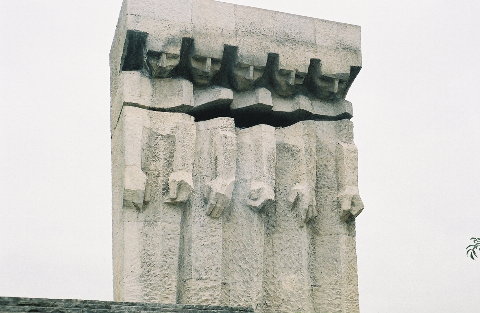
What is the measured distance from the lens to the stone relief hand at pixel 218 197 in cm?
757

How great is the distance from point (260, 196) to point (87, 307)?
9.32 ft

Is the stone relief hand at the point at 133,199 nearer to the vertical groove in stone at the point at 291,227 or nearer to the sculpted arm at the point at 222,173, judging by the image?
the sculpted arm at the point at 222,173

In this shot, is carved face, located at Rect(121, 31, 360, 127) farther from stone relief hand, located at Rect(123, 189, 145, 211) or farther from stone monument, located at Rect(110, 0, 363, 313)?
stone relief hand, located at Rect(123, 189, 145, 211)

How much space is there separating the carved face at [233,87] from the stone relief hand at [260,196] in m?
0.98

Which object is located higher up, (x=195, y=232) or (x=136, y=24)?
(x=136, y=24)

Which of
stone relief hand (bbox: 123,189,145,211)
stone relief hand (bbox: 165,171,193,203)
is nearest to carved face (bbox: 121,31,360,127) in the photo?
stone relief hand (bbox: 165,171,193,203)

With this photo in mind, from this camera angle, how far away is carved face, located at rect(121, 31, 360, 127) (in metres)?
7.82

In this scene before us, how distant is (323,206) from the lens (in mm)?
8297

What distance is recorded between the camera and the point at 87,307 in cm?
532

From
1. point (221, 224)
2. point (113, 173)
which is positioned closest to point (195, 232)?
point (221, 224)

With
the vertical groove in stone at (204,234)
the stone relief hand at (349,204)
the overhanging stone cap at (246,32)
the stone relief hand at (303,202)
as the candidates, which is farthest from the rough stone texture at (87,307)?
the overhanging stone cap at (246,32)

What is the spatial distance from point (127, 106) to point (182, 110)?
59 centimetres

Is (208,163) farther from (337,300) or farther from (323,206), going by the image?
(337,300)

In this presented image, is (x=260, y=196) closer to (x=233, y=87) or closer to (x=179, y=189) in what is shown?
(x=179, y=189)
